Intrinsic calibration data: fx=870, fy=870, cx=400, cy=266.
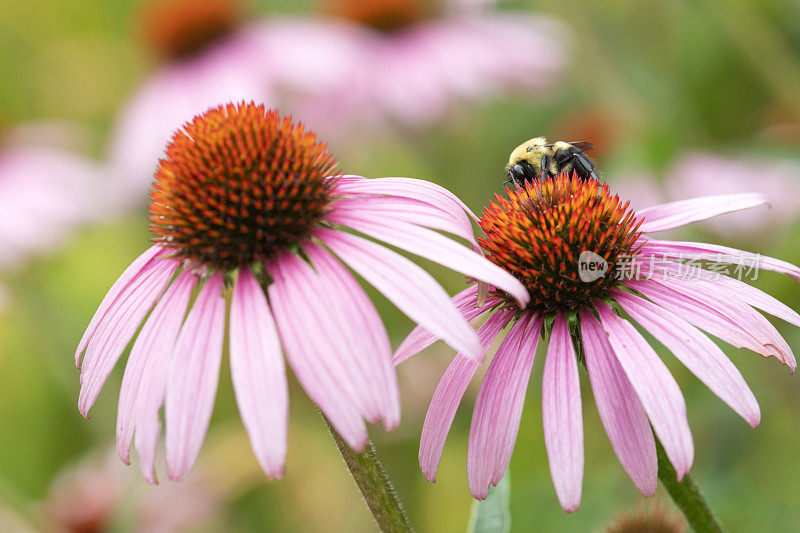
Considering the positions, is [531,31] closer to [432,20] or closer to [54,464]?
[432,20]

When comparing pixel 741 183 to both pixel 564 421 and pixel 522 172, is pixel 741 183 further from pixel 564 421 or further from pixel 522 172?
pixel 564 421

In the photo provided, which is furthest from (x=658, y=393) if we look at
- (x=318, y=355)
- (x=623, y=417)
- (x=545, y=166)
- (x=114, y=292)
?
(x=114, y=292)

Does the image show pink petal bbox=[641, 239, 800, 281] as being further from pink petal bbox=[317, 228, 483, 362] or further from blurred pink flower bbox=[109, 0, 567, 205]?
blurred pink flower bbox=[109, 0, 567, 205]

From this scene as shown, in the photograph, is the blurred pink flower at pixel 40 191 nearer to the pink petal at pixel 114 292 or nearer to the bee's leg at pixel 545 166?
the pink petal at pixel 114 292

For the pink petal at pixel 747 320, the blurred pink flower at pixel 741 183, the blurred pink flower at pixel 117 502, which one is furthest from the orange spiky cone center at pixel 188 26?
the pink petal at pixel 747 320

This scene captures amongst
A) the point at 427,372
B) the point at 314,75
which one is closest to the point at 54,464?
the point at 427,372
